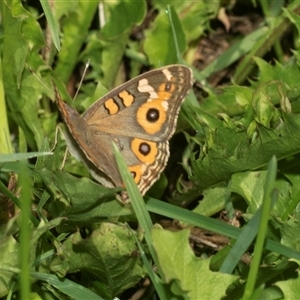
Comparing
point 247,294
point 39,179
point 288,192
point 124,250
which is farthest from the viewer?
point 288,192

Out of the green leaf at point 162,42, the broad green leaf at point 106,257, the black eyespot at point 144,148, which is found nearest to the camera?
the broad green leaf at point 106,257

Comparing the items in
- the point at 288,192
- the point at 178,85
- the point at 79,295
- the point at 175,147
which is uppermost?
the point at 178,85

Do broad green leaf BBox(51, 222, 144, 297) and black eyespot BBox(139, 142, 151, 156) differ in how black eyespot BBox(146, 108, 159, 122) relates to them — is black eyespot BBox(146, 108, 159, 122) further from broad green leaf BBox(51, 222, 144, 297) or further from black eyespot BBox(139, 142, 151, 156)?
broad green leaf BBox(51, 222, 144, 297)

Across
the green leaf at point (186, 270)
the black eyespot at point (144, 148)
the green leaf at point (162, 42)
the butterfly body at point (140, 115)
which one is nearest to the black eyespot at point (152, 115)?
the butterfly body at point (140, 115)

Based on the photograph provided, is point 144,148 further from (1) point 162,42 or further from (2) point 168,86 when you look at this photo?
(1) point 162,42

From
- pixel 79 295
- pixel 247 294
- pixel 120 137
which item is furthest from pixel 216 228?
pixel 120 137

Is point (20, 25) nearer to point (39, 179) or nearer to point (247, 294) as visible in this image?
point (39, 179)

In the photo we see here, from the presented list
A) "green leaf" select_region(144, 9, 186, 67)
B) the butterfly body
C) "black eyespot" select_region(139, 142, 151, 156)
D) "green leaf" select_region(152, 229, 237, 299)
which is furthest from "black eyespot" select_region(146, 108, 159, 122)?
"green leaf" select_region(152, 229, 237, 299)

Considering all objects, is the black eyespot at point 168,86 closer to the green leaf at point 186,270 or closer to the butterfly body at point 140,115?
the butterfly body at point 140,115

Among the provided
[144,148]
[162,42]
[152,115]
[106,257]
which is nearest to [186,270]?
[106,257]
